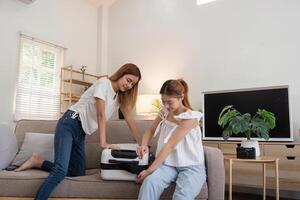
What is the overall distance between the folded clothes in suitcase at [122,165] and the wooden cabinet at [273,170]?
5.28ft

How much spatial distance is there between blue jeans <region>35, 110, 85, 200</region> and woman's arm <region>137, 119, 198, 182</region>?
1.59 feet

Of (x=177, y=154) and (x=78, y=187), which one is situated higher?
(x=177, y=154)

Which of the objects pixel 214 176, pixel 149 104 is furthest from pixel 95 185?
pixel 149 104

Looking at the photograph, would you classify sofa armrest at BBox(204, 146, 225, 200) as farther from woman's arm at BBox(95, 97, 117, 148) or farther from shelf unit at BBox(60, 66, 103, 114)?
shelf unit at BBox(60, 66, 103, 114)

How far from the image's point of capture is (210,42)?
378 cm

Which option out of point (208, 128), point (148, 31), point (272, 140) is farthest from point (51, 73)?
point (272, 140)

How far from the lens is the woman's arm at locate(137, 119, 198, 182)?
1588mm

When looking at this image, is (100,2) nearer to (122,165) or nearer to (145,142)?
(145,142)

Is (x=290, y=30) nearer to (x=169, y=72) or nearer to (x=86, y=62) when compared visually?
(x=169, y=72)

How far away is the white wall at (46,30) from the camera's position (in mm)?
3573

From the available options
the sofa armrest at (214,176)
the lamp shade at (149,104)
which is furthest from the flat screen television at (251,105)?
the sofa armrest at (214,176)

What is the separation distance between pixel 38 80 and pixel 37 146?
6.80 ft

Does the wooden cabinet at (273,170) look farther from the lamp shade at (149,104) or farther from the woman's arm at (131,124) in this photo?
the woman's arm at (131,124)

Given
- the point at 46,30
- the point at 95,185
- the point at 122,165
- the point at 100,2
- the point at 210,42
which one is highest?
the point at 100,2
